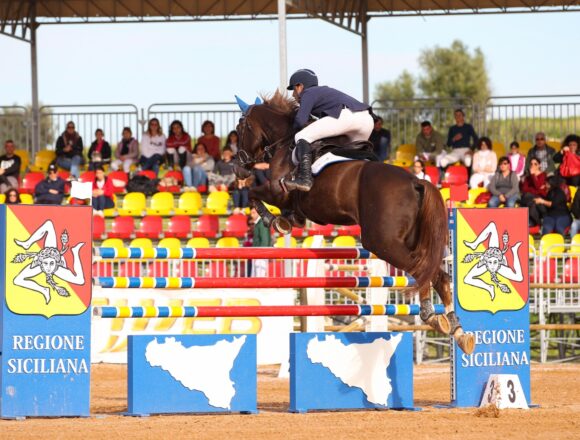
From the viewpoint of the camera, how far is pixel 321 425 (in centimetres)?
806

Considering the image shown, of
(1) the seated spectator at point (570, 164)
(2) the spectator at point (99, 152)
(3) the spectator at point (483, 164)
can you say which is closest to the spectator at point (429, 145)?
(3) the spectator at point (483, 164)

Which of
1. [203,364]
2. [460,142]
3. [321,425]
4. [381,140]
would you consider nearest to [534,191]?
[460,142]

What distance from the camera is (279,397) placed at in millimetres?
10648

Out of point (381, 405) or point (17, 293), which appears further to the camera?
point (381, 405)

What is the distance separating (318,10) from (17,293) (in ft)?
40.7

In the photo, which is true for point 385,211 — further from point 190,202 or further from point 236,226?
point 190,202

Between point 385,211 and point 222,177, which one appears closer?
point 385,211

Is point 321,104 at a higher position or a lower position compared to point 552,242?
higher

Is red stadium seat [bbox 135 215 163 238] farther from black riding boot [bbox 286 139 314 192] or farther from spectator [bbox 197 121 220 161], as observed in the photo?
black riding boot [bbox 286 139 314 192]

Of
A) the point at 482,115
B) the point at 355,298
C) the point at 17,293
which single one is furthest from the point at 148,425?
the point at 482,115

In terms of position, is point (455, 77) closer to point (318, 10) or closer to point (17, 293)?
point (318, 10)

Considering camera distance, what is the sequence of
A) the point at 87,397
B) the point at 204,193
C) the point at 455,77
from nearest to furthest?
1. the point at 87,397
2. the point at 204,193
3. the point at 455,77

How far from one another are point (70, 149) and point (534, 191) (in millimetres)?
8693

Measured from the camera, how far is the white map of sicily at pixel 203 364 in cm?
866
